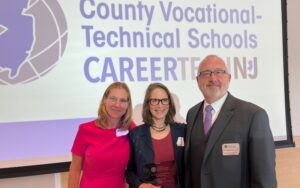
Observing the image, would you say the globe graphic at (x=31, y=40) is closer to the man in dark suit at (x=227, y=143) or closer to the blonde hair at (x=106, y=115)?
the blonde hair at (x=106, y=115)

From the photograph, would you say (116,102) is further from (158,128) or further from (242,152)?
(242,152)

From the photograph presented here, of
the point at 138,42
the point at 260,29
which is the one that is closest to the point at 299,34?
Result: the point at 260,29

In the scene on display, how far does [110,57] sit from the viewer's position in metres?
2.86

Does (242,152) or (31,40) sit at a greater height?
(31,40)

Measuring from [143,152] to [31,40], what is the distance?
4.14 ft

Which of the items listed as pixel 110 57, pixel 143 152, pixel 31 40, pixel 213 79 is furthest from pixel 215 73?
pixel 31 40

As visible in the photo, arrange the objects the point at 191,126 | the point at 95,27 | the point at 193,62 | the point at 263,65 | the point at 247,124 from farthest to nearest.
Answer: the point at 263,65, the point at 193,62, the point at 95,27, the point at 191,126, the point at 247,124

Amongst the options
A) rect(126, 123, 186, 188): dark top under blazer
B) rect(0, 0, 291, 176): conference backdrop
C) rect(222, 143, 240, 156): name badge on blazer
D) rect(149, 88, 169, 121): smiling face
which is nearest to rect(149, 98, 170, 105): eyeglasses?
rect(149, 88, 169, 121): smiling face

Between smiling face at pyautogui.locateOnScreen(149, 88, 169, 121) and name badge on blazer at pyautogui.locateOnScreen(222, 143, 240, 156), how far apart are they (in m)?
0.44

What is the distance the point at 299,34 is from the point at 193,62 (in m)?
1.26

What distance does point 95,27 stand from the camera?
9.25 feet

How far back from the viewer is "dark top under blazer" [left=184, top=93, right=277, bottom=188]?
67.2 inches

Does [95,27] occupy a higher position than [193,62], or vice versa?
[95,27]

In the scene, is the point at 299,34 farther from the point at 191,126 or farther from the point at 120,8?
the point at 191,126
